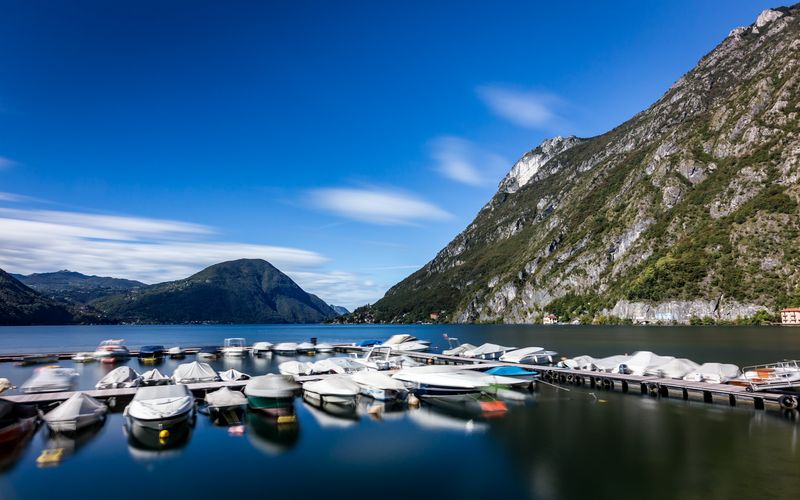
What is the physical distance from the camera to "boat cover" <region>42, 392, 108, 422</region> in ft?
102

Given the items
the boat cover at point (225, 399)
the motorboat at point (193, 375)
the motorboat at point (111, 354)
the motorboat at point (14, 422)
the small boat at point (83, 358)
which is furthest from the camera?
the motorboat at point (111, 354)

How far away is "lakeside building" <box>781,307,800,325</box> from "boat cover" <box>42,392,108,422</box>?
16654cm

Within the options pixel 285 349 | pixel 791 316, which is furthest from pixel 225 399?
pixel 791 316

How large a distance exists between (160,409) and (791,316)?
16661cm

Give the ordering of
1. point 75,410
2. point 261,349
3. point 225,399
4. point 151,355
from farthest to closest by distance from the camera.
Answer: point 261,349 < point 151,355 < point 225,399 < point 75,410

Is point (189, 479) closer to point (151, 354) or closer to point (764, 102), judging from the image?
point (151, 354)

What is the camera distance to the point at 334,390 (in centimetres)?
3988

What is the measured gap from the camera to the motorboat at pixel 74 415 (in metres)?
30.9

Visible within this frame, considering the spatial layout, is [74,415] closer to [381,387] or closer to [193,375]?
[193,375]

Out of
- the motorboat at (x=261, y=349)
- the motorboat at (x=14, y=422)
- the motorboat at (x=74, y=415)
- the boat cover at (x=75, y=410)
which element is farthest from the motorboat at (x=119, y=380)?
the motorboat at (x=261, y=349)

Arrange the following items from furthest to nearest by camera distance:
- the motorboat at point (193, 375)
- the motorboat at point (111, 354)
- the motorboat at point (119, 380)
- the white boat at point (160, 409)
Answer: the motorboat at point (111, 354) → the motorboat at point (193, 375) → the motorboat at point (119, 380) → the white boat at point (160, 409)

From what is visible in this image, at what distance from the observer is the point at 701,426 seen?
32.8m

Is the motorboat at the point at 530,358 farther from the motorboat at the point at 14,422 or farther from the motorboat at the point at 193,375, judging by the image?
the motorboat at the point at 14,422

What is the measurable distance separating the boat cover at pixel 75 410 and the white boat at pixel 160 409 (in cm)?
309
